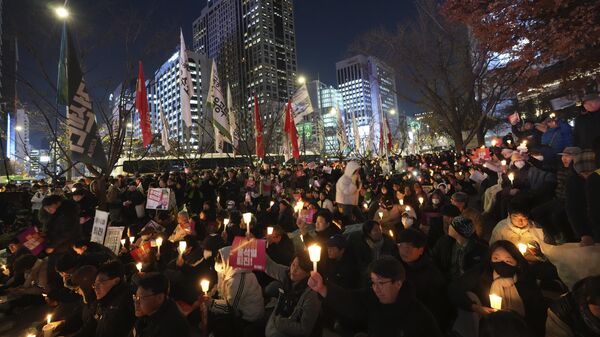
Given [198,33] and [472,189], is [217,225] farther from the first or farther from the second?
[198,33]

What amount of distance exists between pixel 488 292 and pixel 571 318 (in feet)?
2.78

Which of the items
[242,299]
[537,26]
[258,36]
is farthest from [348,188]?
[258,36]

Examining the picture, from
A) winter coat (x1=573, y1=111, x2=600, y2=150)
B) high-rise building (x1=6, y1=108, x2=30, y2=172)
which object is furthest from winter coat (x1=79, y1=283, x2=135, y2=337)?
high-rise building (x1=6, y1=108, x2=30, y2=172)

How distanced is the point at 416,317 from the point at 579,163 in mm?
3522

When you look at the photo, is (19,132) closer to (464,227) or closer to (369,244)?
(369,244)

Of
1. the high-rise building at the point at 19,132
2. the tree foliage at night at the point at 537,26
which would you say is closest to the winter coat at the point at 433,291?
the tree foliage at night at the point at 537,26

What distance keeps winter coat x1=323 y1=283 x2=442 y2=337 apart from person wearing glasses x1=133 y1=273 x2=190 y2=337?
1.34 metres

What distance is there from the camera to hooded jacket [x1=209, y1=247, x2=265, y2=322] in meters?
3.91

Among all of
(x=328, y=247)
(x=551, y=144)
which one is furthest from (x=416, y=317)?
(x=551, y=144)

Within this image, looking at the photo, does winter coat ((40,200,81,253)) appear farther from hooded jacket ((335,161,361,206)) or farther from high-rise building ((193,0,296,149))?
high-rise building ((193,0,296,149))

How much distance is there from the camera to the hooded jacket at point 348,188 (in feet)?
25.8

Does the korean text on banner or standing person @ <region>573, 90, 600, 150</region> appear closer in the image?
standing person @ <region>573, 90, 600, 150</region>

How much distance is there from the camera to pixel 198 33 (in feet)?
159

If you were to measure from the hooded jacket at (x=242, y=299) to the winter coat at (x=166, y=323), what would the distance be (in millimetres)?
1091
